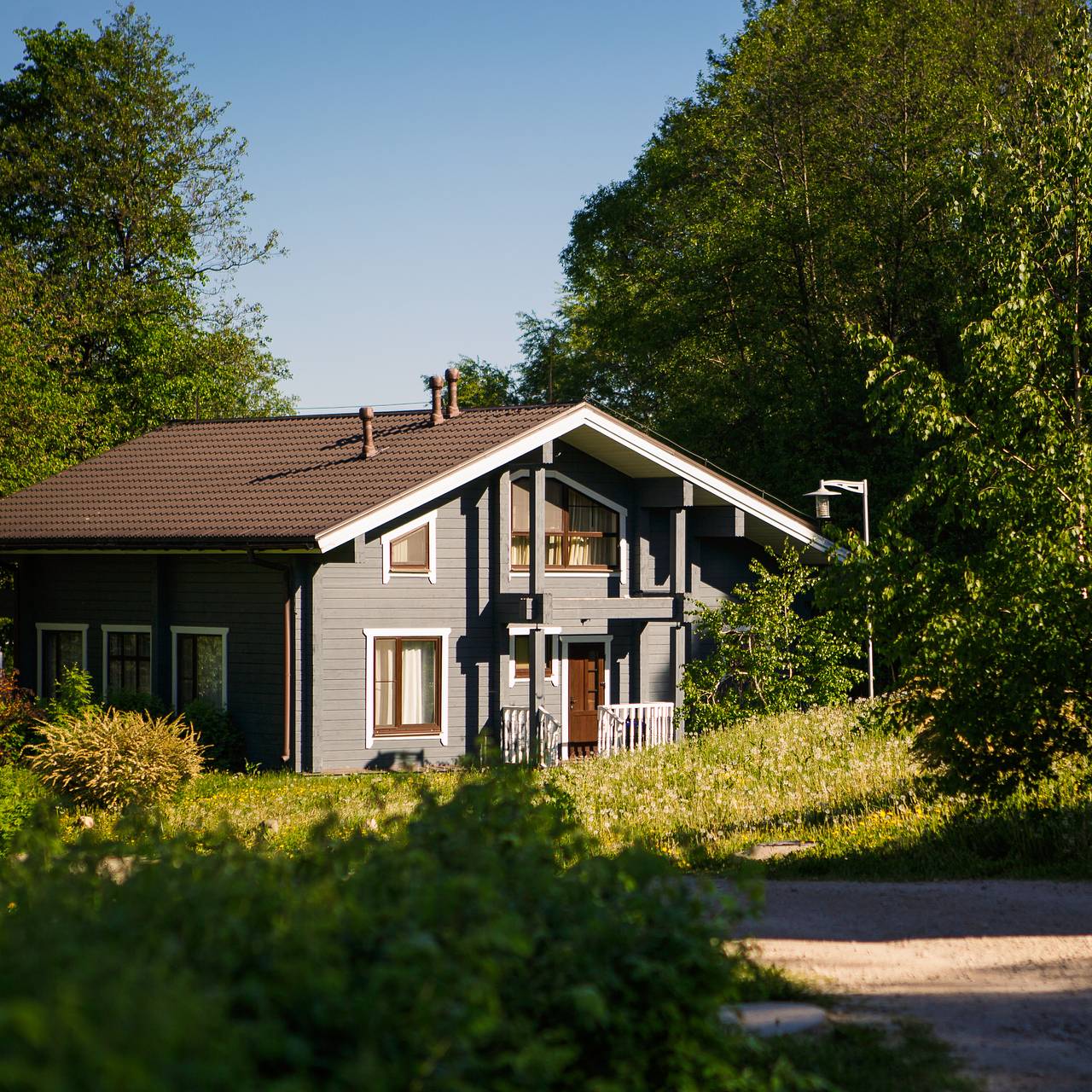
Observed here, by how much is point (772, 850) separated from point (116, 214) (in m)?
34.9

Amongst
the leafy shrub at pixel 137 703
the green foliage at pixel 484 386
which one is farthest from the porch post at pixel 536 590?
the green foliage at pixel 484 386

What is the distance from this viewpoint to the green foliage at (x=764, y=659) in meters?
24.7

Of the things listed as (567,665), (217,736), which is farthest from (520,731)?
(217,736)

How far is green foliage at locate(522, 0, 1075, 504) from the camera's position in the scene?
3478 cm

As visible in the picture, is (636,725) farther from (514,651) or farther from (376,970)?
(376,970)

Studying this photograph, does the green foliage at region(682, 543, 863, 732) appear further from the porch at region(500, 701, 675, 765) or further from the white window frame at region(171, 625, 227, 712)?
the white window frame at region(171, 625, 227, 712)

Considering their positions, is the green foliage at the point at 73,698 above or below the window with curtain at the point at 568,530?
below

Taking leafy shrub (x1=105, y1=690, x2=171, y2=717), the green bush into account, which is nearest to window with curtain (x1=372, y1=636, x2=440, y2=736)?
leafy shrub (x1=105, y1=690, x2=171, y2=717)

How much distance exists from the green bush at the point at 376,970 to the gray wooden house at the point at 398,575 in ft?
50.4

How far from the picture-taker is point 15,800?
14500 mm

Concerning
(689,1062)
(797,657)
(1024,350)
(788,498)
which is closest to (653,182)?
(788,498)

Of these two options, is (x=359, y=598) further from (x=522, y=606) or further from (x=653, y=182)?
(x=653, y=182)

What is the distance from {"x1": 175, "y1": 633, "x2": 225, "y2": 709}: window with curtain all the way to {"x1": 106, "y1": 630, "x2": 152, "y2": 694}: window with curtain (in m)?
0.77

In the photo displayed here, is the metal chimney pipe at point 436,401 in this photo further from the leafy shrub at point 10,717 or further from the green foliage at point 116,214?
the green foliage at point 116,214
